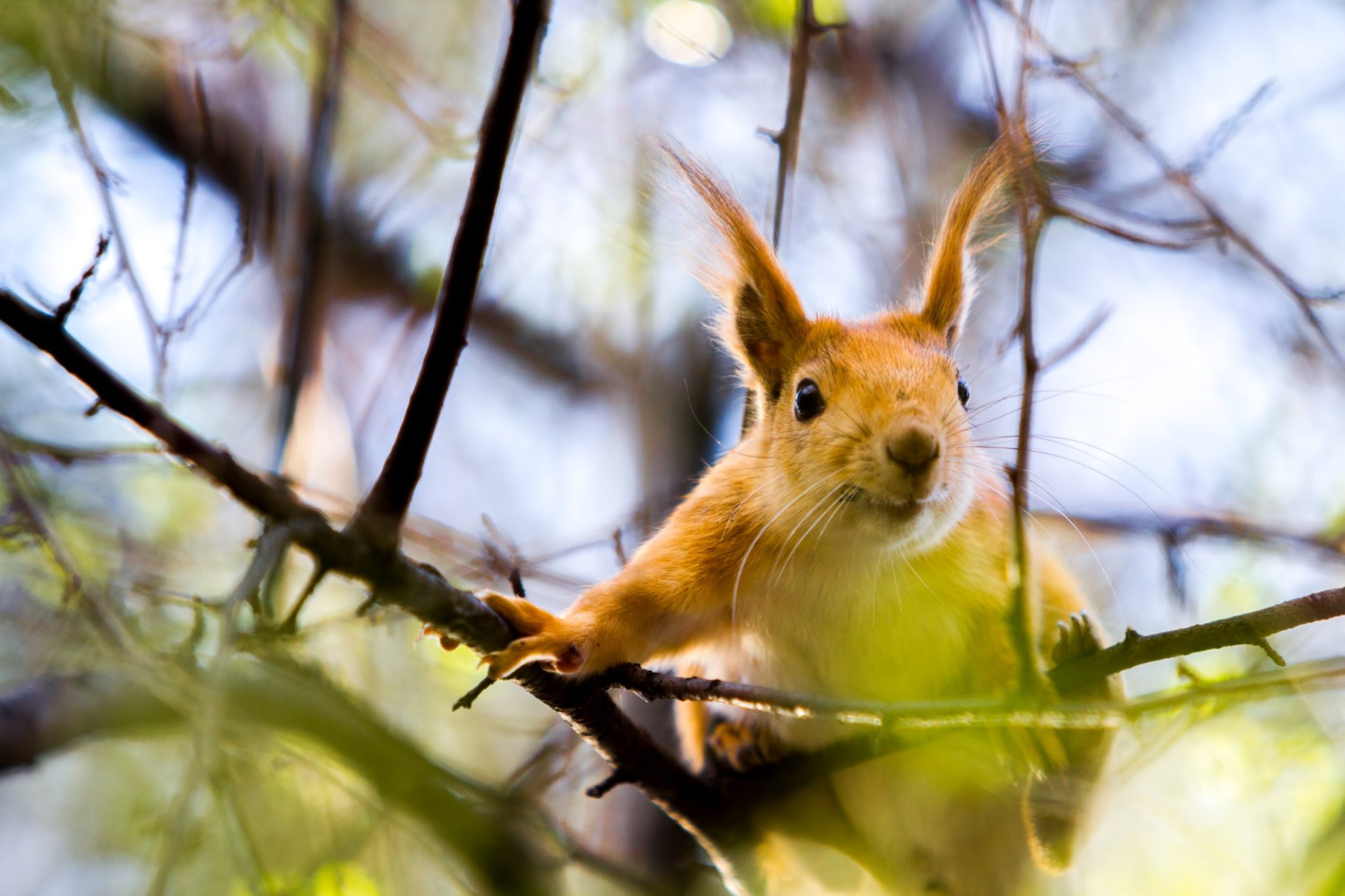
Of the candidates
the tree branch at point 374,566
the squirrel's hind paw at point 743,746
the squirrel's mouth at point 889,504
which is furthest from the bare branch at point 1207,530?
the tree branch at point 374,566

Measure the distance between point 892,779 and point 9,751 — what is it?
232 centimetres

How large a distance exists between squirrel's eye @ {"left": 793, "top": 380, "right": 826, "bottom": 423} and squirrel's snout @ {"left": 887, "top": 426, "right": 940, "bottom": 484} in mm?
453

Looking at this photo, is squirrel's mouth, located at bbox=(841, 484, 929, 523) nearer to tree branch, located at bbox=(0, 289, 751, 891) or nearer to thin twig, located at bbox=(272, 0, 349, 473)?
tree branch, located at bbox=(0, 289, 751, 891)

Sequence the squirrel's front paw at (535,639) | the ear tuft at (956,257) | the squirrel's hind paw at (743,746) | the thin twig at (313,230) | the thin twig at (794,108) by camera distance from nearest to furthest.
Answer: the squirrel's front paw at (535,639), the thin twig at (794,108), the thin twig at (313,230), the ear tuft at (956,257), the squirrel's hind paw at (743,746)

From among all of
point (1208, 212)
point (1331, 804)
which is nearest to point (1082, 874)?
point (1331, 804)

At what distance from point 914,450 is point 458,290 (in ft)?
4.27

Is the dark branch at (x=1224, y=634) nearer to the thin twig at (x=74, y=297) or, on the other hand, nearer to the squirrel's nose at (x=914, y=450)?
the squirrel's nose at (x=914, y=450)

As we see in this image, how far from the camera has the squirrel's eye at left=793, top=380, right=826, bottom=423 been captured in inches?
112

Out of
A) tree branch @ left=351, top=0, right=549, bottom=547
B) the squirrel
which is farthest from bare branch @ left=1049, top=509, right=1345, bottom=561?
tree branch @ left=351, top=0, right=549, bottom=547

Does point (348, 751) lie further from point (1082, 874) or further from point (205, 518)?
point (1082, 874)

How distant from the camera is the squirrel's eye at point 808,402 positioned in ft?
9.30

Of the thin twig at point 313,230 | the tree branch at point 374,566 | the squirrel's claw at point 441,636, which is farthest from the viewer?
the thin twig at point 313,230

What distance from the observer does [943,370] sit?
287 centimetres

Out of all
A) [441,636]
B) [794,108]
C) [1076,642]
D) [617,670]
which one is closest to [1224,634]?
[1076,642]
